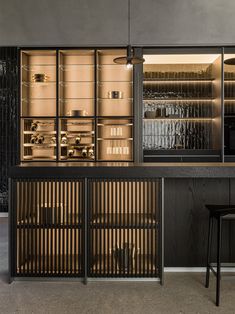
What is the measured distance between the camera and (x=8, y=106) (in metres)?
6.47

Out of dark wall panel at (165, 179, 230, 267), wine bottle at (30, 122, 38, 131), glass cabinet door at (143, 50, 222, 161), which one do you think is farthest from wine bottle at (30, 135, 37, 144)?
dark wall panel at (165, 179, 230, 267)

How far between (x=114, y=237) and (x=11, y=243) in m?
0.90

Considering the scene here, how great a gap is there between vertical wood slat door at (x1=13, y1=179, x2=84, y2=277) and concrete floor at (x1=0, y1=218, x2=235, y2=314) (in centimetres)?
14

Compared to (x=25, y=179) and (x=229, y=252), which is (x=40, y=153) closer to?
(x=25, y=179)

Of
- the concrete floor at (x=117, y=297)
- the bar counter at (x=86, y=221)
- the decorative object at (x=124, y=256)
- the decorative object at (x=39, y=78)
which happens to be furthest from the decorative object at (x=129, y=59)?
the concrete floor at (x=117, y=297)

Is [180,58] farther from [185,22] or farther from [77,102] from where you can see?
[77,102]

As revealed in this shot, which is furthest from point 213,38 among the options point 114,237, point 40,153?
point 114,237

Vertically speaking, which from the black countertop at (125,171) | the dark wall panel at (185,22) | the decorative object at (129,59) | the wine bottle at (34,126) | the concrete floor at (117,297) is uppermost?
the dark wall panel at (185,22)

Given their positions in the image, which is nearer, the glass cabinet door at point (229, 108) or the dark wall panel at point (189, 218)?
the dark wall panel at point (189, 218)

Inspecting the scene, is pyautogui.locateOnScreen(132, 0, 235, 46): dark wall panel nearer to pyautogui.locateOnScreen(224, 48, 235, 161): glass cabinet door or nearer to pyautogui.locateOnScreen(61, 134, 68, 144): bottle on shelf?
A: pyautogui.locateOnScreen(224, 48, 235, 161): glass cabinet door

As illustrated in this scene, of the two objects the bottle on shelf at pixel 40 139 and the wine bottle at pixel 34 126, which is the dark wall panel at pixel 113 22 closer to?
the wine bottle at pixel 34 126

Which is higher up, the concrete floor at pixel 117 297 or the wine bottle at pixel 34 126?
the wine bottle at pixel 34 126

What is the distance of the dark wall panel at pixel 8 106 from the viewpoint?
6434 millimetres

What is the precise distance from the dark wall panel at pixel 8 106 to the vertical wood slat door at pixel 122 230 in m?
3.61
